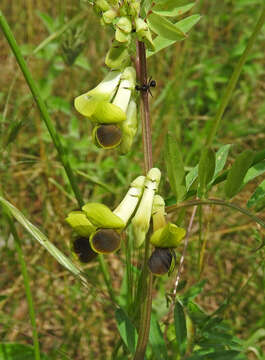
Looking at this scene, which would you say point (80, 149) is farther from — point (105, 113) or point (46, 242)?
point (105, 113)

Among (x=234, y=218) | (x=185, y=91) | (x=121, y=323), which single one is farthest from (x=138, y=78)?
(x=185, y=91)

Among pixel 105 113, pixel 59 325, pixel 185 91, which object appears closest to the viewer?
pixel 105 113

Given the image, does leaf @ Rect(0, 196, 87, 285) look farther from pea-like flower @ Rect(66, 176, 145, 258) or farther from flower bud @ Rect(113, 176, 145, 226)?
flower bud @ Rect(113, 176, 145, 226)

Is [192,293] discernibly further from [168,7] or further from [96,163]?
[96,163]

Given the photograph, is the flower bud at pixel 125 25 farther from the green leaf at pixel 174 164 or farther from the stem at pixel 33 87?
the stem at pixel 33 87

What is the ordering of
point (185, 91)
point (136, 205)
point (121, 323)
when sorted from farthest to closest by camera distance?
point (185, 91) → point (121, 323) → point (136, 205)

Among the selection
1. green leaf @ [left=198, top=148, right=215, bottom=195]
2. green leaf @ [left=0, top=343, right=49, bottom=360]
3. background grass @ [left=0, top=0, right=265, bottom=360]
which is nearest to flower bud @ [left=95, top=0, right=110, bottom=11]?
A: green leaf @ [left=198, top=148, right=215, bottom=195]

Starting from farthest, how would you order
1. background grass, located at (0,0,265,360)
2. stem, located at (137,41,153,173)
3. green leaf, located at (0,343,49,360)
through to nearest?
background grass, located at (0,0,265,360) → green leaf, located at (0,343,49,360) → stem, located at (137,41,153,173)

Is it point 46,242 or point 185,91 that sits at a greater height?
point 185,91
